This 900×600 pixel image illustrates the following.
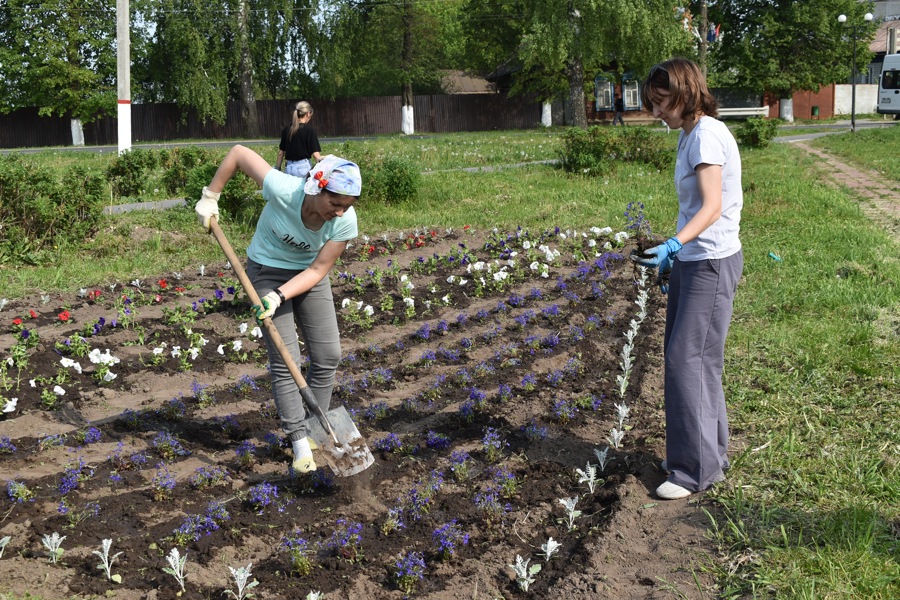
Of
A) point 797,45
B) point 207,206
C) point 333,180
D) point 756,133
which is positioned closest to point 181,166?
point 207,206

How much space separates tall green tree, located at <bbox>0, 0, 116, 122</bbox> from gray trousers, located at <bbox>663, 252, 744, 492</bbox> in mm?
33341

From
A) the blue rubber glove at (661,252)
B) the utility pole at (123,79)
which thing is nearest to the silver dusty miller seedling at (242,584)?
the blue rubber glove at (661,252)

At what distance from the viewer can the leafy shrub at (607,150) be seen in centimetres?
1442

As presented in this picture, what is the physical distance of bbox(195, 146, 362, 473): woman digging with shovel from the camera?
3863 millimetres

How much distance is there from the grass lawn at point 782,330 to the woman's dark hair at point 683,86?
5.45 ft

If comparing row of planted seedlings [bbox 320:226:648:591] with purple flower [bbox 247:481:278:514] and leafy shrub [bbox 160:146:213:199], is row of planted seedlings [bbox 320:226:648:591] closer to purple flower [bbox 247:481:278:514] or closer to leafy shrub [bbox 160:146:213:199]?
purple flower [bbox 247:481:278:514]

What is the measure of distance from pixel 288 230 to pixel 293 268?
0.21 m

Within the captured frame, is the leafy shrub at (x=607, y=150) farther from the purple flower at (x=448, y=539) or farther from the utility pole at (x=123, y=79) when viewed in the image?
the purple flower at (x=448, y=539)

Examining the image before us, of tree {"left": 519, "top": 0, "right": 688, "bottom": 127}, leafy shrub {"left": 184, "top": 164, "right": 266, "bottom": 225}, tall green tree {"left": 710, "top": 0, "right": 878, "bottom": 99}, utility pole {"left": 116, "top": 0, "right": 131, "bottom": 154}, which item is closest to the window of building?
tall green tree {"left": 710, "top": 0, "right": 878, "bottom": 99}

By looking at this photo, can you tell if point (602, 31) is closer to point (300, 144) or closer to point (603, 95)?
point (603, 95)

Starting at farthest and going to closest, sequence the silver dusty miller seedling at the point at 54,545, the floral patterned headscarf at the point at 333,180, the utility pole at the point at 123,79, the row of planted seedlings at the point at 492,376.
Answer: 1. the utility pole at the point at 123,79
2. the row of planted seedlings at the point at 492,376
3. the floral patterned headscarf at the point at 333,180
4. the silver dusty miller seedling at the point at 54,545

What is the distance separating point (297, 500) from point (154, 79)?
117 feet

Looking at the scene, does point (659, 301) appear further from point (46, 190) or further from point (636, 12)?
point (636, 12)

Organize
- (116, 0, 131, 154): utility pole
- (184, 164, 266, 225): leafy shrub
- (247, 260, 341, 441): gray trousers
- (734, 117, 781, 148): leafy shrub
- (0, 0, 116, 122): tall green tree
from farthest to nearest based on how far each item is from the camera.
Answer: (0, 0, 116, 122): tall green tree
(734, 117, 781, 148): leafy shrub
(116, 0, 131, 154): utility pole
(184, 164, 266, 225): leafy shrub
(247, 260, 341, 441): gray trousers
